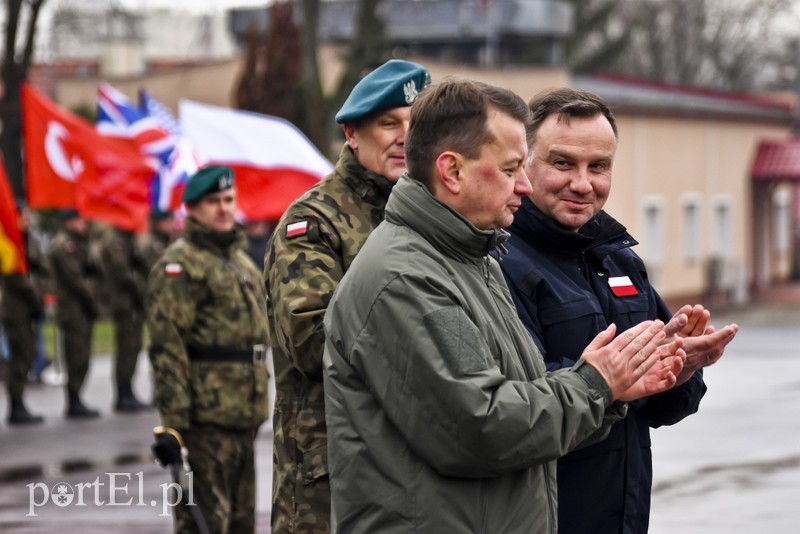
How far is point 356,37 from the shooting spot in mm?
27625

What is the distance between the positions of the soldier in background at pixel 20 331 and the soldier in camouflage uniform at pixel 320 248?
1054 centimetres

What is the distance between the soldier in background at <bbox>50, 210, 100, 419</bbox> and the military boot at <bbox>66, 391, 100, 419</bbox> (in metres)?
0.14

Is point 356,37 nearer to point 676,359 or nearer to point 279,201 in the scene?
point 279,201

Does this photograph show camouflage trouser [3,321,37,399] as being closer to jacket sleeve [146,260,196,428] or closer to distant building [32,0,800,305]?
jacket sleeve [146,260,196,428]

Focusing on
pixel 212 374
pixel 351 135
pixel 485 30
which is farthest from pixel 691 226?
pixel 351 135

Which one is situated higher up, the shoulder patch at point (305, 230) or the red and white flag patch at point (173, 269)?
the shoulder patch at point (305, 230)

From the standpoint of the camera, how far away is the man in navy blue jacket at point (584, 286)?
13.7 feet

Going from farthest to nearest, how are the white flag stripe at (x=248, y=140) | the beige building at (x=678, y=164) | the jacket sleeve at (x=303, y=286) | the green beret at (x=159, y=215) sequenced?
1. the beige building at (x=678, y=164)
2. the green beret at (x=159, y=215)
3. the white flag stripe at (x=248, y=140)
4. the jacket sleeve at (x=303, y=286)

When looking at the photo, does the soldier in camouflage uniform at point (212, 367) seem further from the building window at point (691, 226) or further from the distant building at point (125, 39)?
the building window at point (691, 226)

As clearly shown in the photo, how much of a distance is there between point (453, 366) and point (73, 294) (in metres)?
13.2

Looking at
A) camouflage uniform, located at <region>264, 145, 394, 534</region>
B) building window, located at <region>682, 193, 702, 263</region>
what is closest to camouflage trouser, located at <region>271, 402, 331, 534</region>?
camouflage uniform, located at <region>264, 145, 394, 534</region>

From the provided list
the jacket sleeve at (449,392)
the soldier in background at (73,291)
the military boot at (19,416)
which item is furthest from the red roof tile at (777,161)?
the jacket sleeve at (449,392)

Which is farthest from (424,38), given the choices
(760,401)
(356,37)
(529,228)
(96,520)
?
(529,228)

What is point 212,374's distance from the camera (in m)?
7.09
